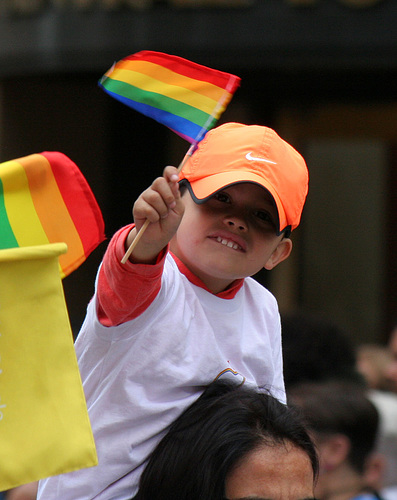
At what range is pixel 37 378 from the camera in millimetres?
1779

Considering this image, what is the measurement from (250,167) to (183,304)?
15.7 inches

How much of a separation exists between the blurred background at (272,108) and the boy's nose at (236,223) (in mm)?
5679

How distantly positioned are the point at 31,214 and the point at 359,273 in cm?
830

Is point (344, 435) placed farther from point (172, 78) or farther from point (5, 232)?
point (5, 232)

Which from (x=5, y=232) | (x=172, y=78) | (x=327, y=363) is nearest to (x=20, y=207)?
(x=5, y=232)

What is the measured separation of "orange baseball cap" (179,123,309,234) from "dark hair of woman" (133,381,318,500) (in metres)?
0.46

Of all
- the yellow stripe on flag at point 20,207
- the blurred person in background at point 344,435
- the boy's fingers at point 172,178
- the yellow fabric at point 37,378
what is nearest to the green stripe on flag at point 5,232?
the yellow stripe on flag at point 20,207

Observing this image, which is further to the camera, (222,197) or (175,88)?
(222,197)

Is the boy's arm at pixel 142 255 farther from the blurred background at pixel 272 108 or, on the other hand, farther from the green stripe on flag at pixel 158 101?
the blurred background at pixel 272 108

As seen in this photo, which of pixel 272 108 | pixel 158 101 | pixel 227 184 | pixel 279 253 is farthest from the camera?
pixel 272 108

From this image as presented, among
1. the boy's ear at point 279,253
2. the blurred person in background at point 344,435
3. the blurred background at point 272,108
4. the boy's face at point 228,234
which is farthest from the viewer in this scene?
the blurred background at point 272,108

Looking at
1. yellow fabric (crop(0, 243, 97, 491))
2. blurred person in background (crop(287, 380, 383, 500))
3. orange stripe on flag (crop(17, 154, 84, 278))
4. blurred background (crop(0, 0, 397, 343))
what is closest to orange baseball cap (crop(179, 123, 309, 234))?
orange stripe on flag (crop(17, 154, 84, 278))

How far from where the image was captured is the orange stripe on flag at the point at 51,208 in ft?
6.46

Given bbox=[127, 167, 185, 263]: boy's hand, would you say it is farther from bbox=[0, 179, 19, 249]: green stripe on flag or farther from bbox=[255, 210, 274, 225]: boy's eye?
bbox=[255, 210, 274, 225]: boy's eye
